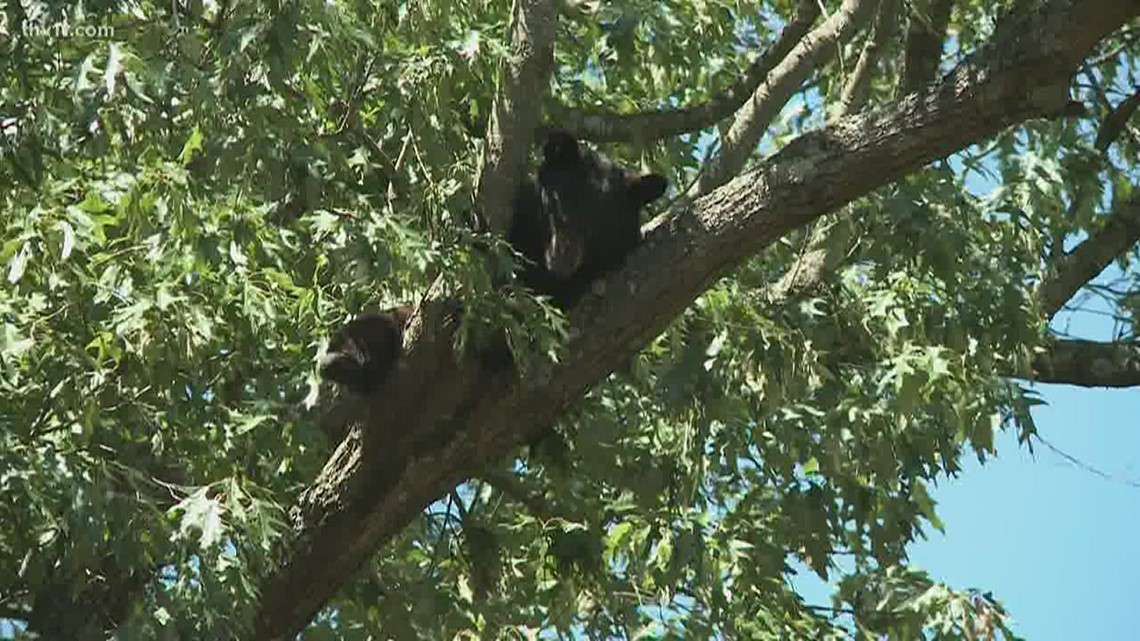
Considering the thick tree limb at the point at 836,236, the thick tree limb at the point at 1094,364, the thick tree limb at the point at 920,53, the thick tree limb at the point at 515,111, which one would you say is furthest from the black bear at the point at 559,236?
the thick tree limb at the point at 1094,364

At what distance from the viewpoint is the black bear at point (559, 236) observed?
5.73 m

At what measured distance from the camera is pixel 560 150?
663 centimetres

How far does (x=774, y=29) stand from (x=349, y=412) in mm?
3777

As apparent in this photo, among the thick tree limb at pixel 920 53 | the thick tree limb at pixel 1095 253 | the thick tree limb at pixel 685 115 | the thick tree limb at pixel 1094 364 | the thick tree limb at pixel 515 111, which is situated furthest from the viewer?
the thick tree limb at pixel 1095 253

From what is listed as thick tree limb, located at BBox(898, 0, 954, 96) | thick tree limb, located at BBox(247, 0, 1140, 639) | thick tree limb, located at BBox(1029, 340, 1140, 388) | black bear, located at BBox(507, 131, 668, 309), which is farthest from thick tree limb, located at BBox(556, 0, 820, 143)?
thick tree limb, located at BBox(1029, 340, 1140, 388)

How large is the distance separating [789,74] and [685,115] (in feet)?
1.81

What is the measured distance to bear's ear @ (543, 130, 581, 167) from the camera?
658 cm

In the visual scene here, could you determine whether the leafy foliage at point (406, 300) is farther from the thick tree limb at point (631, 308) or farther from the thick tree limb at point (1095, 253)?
the thick tree limb at point (1095, 253)

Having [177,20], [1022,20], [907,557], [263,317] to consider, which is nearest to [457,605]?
[263,317]

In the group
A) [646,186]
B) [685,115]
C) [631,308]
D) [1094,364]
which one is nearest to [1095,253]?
[1094,364]

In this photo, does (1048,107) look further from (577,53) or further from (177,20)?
(577,53)

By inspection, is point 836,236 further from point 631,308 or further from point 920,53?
point 631,308

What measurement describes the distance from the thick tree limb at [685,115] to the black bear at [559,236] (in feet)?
0.49

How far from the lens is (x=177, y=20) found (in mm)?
4836
